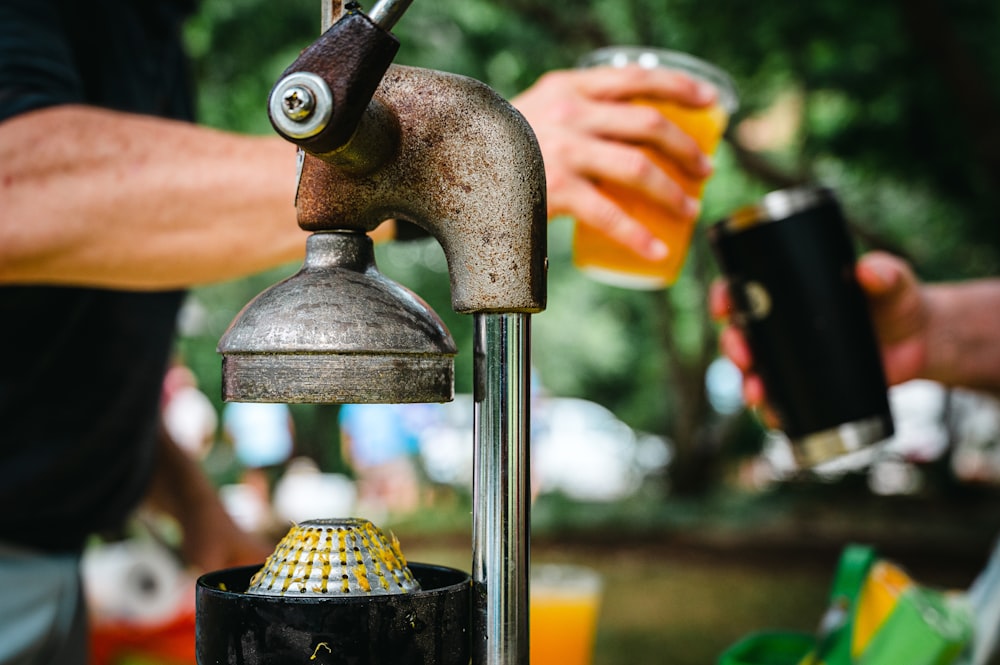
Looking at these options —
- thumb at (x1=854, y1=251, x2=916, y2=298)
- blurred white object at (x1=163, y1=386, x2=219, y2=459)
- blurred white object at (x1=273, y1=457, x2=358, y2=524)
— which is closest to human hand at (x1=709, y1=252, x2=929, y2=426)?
thumb at (x1=854, y1=251, x2=916, y2=298)

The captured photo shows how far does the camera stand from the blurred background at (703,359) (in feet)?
16.8

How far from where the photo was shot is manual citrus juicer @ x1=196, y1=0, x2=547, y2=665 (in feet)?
2.31

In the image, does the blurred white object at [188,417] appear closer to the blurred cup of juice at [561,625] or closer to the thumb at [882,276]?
the blurred cup of juice at [561,625]

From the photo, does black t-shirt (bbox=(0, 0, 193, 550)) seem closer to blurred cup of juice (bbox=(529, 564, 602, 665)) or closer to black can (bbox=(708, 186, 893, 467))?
blurred cup of juice (bbox=(529, 564, 602, 665))

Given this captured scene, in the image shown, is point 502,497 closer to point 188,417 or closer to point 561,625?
point 561,625

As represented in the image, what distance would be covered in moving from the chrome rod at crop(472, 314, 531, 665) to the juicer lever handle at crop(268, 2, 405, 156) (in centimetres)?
21

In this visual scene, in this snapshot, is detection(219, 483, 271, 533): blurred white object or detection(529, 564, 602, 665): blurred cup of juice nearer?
detection(529, 564, 602, 665): blurred cup of juice

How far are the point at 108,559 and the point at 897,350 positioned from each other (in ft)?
8.76

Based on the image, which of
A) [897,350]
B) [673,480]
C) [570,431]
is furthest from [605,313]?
[897,350]

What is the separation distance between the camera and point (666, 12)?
5.32 m

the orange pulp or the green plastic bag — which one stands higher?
the green plastic bag

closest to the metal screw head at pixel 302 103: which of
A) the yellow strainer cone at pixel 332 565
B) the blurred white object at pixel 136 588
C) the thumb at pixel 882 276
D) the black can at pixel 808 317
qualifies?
the yellow strainer cone at pixel 332 565

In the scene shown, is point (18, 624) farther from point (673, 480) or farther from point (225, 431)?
point (225, 431)

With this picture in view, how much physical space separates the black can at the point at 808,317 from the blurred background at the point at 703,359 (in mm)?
288
